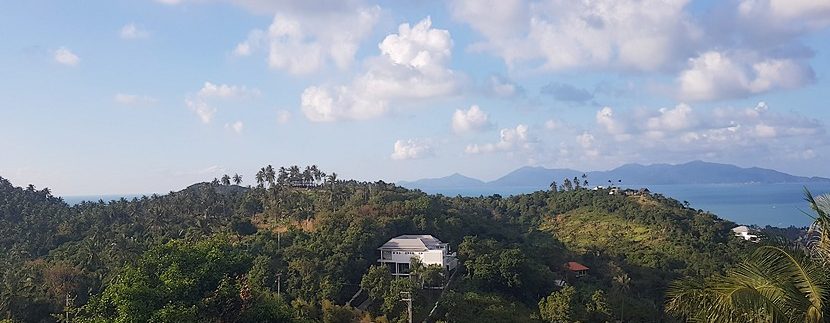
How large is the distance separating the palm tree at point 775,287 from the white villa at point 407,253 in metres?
39.6

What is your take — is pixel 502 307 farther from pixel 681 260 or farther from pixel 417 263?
pixel 681 260

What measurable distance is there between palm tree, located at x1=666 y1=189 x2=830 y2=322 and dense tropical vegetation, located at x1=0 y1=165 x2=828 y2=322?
10 cm

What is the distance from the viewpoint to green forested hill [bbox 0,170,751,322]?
24.9 m

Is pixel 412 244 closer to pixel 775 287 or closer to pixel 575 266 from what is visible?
pixel 575 266

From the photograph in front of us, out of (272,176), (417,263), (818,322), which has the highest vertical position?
(272,176)

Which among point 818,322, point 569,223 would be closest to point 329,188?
point 569,223

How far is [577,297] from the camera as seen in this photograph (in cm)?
3966

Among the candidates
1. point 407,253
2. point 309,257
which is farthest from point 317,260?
point 407,253

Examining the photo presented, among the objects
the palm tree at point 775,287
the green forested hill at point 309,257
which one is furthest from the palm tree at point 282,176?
the palm tree at point 775,287

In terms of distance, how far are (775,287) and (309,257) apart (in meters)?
38.8

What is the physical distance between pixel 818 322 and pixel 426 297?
33406mm

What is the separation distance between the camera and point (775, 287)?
253 inches

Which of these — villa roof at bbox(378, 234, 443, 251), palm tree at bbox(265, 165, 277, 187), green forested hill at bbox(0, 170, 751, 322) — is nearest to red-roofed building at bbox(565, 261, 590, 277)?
green forested hill at bbox(0, 170, 751, 322)

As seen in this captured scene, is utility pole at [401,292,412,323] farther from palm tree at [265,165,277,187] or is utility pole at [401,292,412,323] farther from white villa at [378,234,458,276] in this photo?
palm tree at [265,165,277,187]
